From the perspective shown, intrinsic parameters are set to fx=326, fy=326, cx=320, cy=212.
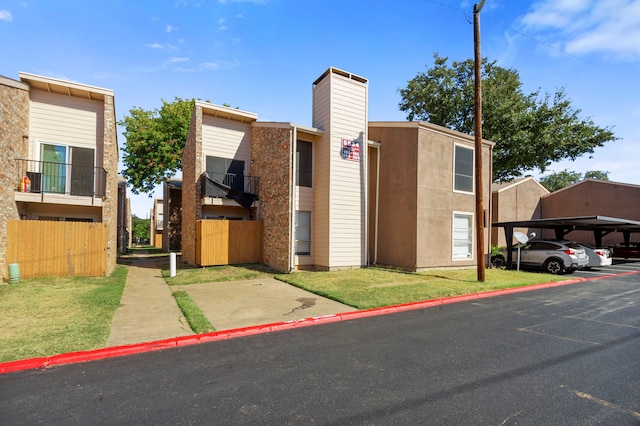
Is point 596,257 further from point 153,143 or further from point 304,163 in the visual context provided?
point 153,143

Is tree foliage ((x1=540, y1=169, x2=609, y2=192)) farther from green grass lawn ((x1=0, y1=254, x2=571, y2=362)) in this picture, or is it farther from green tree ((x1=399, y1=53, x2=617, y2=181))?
green grass lawn ((x1=0, y1=254, x2=571, y2=362))

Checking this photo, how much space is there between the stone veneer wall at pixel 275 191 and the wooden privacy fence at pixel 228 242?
0.50 meters

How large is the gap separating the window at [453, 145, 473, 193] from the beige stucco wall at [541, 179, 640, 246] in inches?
702

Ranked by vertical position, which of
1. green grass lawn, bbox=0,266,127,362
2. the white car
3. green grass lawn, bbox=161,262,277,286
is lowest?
green grass lawn, bbox=161,262,277,286

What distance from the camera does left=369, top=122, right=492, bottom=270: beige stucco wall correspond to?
14133 mm

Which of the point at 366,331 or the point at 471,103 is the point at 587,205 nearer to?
the point at 471,103

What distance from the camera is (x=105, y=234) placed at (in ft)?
42.2

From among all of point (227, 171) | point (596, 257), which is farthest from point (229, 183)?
point (596, 257)

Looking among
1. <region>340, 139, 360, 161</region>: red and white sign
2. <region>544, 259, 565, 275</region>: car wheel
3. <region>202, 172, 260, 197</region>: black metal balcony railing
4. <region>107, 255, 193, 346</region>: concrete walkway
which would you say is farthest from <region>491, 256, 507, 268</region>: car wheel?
<region>107, 255, 193, 346</region>: concrete walkway

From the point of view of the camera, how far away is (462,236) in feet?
51.1

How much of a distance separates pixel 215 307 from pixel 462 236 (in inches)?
474

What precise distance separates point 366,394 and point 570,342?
13.7 feet

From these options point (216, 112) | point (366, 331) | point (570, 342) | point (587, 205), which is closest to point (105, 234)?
point (216, 112)

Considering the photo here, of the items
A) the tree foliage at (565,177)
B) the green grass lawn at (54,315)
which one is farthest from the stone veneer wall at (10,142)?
the tree foliage at (565,177)
